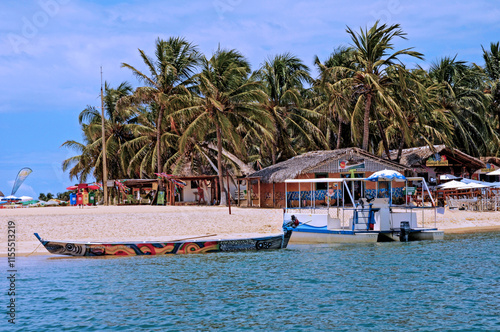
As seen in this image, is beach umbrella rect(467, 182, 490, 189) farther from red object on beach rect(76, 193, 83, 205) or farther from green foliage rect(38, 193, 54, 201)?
green foliage rect(38, 193, 54, 201)

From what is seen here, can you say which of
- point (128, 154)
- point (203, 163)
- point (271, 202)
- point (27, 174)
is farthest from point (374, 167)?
point (27, 174)

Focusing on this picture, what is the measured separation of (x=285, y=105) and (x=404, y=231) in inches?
880

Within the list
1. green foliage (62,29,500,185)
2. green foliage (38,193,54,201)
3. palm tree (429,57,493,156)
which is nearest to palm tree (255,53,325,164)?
green foliage (62,29,500,185)

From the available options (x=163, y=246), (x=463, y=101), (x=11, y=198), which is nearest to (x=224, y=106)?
(x=163, y=246)

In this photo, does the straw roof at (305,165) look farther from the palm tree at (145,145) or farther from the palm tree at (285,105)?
the palm tree at (145,145)

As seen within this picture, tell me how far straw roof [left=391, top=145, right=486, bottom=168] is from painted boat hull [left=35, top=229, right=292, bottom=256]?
890 inches

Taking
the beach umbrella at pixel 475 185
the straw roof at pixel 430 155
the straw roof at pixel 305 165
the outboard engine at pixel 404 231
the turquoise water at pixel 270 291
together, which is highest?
the straw roof at pixel 430 155

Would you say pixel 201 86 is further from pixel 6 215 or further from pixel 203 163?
pixel 6 215

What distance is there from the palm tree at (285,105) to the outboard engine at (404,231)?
19.5m

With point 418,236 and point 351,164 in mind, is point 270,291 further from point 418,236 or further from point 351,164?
point 351,164

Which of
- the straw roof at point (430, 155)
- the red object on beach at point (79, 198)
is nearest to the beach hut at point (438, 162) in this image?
the straw roof at point (430, 155)

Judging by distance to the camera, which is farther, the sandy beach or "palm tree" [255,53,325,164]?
"palm tree" [255,53,325,164]

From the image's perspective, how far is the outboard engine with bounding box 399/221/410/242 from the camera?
75.7ft

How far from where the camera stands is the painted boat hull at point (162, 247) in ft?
64.8
